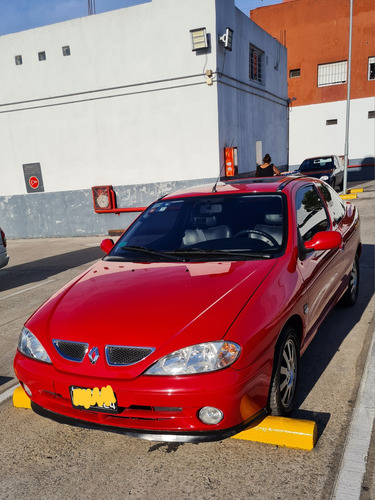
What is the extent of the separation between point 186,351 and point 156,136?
11.5m

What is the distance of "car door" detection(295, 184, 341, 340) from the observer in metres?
3.34

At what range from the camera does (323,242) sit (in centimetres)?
343

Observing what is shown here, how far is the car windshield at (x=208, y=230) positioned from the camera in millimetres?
3441

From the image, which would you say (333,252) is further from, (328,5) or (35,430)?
(328,5)

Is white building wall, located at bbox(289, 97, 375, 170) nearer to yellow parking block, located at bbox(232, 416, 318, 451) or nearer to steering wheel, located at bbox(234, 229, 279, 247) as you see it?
steering wheel, located at bbox(234, 229, 279, 247)

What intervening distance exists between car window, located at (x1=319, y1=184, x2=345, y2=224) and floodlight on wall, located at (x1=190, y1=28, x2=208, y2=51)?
27.7 ft

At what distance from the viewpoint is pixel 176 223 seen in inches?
158

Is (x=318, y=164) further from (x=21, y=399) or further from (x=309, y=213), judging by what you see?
(x=21, y=399)

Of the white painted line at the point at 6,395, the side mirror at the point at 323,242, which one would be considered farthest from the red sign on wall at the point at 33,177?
the side mirror at the point at 323,242

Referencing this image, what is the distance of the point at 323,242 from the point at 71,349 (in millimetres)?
2061

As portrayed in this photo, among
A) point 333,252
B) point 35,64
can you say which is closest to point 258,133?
point 35,64

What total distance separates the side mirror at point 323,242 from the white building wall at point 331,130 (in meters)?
26.2

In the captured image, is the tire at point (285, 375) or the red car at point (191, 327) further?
the tire at point (285, 375)

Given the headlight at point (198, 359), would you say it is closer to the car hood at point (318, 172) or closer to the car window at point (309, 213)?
the car window at point (309, 213)
